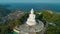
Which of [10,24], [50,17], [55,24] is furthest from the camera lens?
[50,17]

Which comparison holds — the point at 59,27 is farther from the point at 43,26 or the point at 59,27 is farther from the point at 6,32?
the point at 6,32

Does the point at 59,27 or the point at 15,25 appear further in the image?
the point at 59,27

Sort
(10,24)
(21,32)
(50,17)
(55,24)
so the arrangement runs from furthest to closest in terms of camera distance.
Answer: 1. (50,17)
2. (55,24)
3. (10,24)
4. (21,32)

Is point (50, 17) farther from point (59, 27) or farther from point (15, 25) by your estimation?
point (15, 25)

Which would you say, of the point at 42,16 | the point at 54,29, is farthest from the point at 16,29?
the point at 42,16

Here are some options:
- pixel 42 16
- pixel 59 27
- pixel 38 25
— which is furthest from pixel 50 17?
pixel 38 25

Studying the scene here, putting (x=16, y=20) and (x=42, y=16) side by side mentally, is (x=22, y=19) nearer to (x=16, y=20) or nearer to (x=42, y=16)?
(x=16, y=20)

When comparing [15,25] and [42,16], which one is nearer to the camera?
[15,25]

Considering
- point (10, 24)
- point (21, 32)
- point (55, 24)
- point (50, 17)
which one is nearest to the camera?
point (21, 32)
